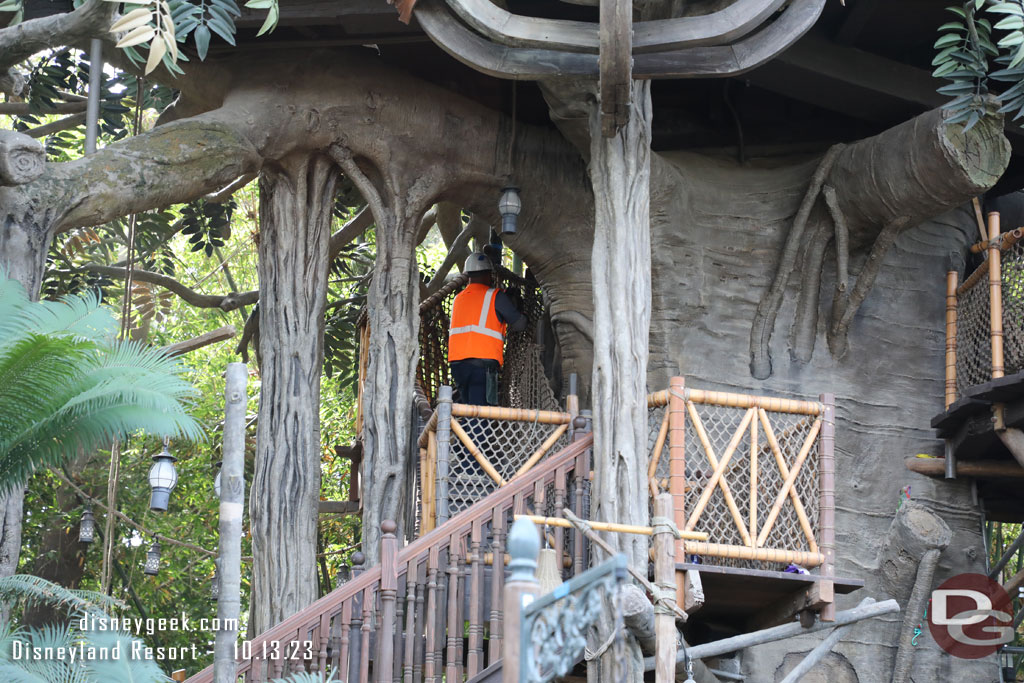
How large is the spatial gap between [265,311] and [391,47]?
6.95 ft

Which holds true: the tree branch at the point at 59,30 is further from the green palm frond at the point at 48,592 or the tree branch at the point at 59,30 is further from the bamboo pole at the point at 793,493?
the bamboo pole at the point at 793,493

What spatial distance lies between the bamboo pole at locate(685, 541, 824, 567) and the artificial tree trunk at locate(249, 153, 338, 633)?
269 centimetres

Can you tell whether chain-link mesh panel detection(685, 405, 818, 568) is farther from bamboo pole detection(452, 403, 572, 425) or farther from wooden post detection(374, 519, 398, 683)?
wooden post detection(374, 519, 398, 683)

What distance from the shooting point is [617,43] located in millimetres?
6980

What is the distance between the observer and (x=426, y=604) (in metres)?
7.04

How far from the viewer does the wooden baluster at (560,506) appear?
715 cm

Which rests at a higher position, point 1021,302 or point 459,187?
point 459,187

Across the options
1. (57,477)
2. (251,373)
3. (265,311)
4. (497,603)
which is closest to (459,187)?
(265,311)

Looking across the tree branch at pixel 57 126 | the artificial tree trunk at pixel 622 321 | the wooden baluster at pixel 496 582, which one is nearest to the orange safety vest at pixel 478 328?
the artificial tree trunk at pixel 622 321

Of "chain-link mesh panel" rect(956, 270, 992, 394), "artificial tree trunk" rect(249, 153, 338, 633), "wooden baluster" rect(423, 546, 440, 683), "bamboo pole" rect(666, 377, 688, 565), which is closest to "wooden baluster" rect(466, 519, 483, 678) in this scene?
"wooden baluster" rect(423, 546, 440, 683)

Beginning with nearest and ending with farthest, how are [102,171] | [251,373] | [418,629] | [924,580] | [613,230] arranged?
[418,629] → [613,230] → [102,171] → [924,580] → [251,373]

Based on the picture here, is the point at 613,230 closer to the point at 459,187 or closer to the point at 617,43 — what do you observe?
the point at 617,43

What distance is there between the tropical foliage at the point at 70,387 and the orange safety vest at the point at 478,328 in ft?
11.6

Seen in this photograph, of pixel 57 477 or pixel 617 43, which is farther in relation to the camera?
pixel 57 477
